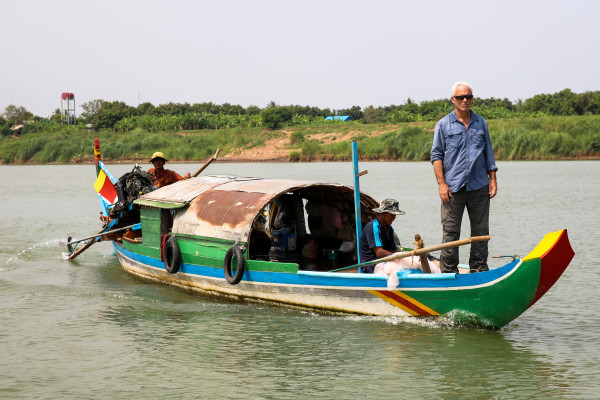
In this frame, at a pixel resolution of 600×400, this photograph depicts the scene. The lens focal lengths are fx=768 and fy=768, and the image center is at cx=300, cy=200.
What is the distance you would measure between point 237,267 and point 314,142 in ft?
182

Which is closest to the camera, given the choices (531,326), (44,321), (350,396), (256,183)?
(350,396)

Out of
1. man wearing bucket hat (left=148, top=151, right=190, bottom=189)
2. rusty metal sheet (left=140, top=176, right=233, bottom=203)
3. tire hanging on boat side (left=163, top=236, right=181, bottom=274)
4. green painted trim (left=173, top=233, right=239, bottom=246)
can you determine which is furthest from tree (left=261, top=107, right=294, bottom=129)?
green painted trim (left=173, top=233, right=239, bottom=246)

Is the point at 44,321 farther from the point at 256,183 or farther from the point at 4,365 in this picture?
the point at 256,183

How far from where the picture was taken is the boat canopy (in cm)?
984

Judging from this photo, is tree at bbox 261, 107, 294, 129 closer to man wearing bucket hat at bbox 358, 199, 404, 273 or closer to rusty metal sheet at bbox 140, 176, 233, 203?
rusty metal sheet at bbox 140, 176, 233, 203

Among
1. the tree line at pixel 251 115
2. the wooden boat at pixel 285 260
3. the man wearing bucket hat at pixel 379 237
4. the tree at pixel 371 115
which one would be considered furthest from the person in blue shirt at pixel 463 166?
the tree at pixel 371 115

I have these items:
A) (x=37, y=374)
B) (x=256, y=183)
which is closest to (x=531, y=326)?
(x=256, y=183)

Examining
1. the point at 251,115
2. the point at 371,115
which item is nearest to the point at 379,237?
the point at 251,115

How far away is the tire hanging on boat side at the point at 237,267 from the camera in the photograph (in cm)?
950

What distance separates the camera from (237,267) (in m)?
9.54

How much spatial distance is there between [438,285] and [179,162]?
193 ft

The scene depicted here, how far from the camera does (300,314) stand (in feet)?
30.7

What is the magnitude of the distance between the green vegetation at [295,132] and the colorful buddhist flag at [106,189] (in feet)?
132

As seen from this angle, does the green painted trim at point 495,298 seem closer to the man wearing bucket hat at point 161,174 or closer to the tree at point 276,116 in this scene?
the man wearing bucket hat at point 161,174
